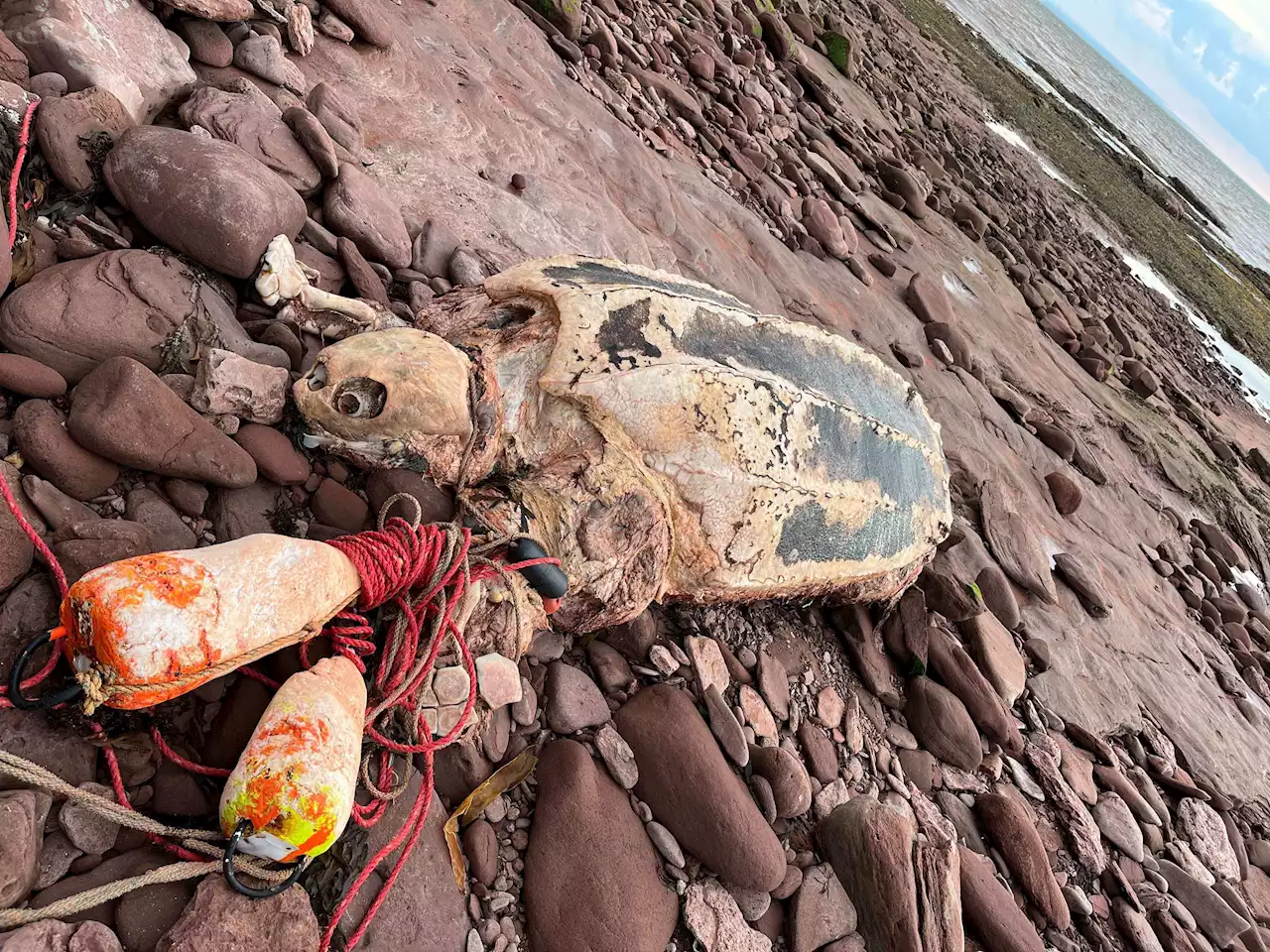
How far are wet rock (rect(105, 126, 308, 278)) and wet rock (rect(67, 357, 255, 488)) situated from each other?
0.63 metres

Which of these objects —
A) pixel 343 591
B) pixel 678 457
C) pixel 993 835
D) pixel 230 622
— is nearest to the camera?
pixel 230 622

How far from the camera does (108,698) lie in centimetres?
142

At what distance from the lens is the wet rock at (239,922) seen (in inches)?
53.2

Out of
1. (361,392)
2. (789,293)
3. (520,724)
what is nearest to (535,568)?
(520,724)

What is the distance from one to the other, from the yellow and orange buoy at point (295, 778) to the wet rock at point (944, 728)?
2.52 meters

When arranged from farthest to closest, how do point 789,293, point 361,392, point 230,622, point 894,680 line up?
point 789,293, point 894,680, point 361,392, point 230,622

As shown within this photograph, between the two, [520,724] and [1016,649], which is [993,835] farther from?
[520,724]

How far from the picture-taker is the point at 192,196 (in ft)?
7.48

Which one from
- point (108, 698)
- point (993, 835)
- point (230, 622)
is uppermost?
point (230, 622)

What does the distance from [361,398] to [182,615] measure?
896 mm

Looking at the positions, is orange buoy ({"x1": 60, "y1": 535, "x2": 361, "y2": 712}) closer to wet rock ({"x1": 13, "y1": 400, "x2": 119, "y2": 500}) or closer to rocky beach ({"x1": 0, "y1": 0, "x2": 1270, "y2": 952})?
rocky beach ({"x1": 0, "y1": 0, "x2": 1270, "y2": 952})

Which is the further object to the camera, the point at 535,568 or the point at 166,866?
the point at 535,568

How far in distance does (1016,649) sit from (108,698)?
13.2 ft

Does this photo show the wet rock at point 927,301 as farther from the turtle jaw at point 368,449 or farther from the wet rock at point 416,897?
the wet rock at point 416,897
